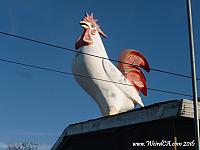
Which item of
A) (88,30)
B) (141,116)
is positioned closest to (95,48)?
(88,30)

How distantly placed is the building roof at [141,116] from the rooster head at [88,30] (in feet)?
24.6

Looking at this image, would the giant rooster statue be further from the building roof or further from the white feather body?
the building roof

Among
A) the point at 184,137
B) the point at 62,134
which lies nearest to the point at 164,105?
the point at 184,137

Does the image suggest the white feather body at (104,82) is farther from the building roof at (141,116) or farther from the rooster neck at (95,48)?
the building roof at (141,116)

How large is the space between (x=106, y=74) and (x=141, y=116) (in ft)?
33.9

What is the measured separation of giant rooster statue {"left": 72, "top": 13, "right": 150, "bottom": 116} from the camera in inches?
1076

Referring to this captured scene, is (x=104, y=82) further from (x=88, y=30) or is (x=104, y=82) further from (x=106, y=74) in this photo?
(x=88, y=30)

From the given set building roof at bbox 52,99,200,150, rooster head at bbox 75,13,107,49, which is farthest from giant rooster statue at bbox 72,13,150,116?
building roof at bbox 52,99,200,150

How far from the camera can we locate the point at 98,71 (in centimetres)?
2730

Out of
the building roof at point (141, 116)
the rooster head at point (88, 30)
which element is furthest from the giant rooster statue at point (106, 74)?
the building roof at point (141, 116)

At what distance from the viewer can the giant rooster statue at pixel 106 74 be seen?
1076 inches

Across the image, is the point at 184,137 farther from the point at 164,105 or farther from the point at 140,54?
the point at 140,54

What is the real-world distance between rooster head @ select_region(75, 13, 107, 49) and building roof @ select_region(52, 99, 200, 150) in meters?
7.49

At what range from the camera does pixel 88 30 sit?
1126 inches
